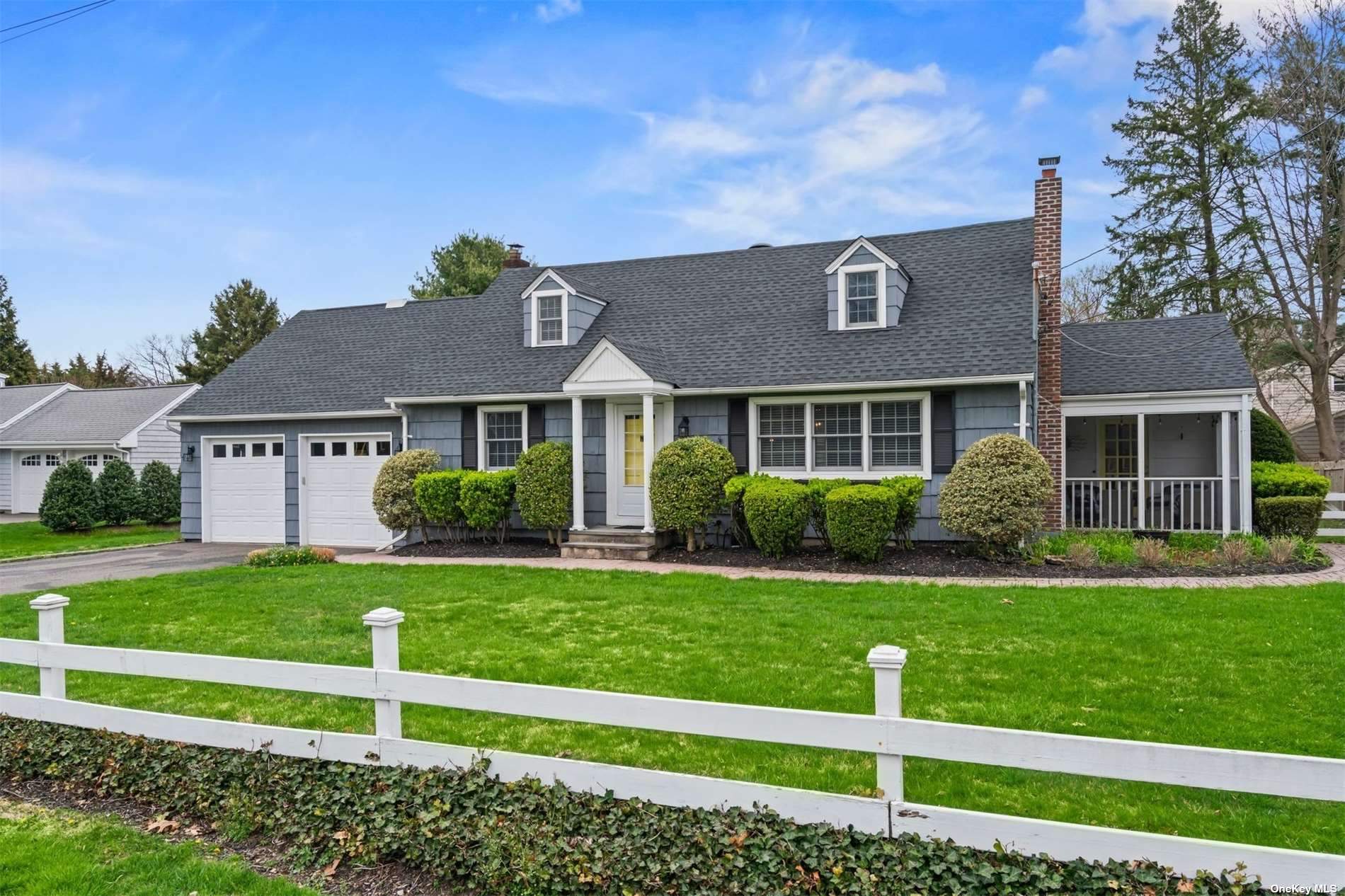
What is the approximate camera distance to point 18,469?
1115 inches

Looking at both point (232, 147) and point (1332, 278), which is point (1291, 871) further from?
point (1332, 278)

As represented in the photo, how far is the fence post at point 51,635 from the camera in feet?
17.3

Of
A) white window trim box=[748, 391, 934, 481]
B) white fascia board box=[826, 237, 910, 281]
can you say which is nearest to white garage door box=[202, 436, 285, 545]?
white window trim box=[748, 391, 934, 481]

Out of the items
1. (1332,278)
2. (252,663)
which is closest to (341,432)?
(252,663)

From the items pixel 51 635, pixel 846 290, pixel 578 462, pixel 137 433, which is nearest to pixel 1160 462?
pixel 846 290

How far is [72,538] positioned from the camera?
66.5ft

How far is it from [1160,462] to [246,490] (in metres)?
19.8

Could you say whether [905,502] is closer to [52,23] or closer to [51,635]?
[51,635]

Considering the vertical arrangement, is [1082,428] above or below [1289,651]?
above

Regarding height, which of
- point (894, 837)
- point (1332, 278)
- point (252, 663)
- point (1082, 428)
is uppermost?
point (1332, 278)

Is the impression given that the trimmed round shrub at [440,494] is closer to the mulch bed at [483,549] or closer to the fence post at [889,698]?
the mulch bed at [483,549]

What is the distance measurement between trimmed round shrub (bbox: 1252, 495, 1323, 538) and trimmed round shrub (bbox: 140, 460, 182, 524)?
25.3 m

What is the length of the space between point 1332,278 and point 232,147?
26467 mm

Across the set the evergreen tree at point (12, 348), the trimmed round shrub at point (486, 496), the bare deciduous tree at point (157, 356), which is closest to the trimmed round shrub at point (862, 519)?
the trimmed round shrub at point (486, 496)
